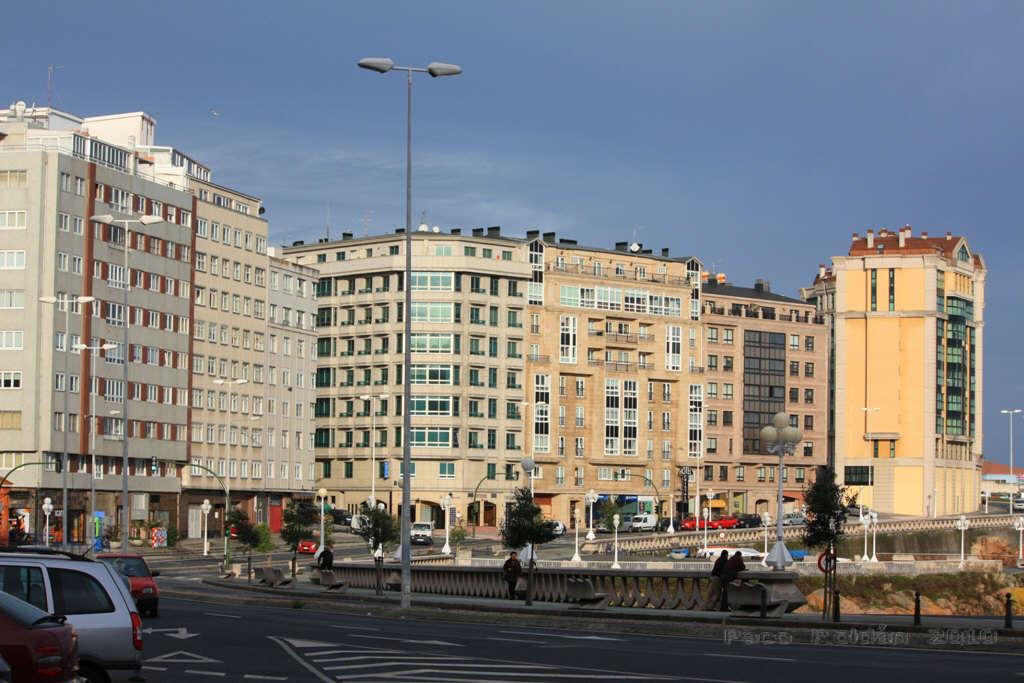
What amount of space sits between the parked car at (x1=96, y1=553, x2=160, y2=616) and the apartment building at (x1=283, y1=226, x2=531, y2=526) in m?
97.4

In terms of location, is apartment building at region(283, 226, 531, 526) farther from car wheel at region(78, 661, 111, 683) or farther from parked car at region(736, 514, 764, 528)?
car wheel at region(78, 661, 111, 683)

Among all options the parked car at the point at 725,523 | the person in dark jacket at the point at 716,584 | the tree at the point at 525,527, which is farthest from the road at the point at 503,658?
the parked car at the point at 725,523

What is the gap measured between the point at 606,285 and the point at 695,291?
12.0m

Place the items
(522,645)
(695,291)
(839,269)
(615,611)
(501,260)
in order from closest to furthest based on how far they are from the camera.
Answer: (522,645), (615,611), (501,260), (695,291), (839,269)

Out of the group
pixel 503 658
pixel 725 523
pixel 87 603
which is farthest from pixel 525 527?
pixel 725 523

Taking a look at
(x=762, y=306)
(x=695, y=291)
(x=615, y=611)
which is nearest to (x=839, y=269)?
(x=762, y=306)

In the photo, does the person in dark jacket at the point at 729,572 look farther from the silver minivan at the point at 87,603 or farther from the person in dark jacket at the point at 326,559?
the person in dark jacket at the point at 326,559

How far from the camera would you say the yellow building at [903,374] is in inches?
6727

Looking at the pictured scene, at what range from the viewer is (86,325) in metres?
110

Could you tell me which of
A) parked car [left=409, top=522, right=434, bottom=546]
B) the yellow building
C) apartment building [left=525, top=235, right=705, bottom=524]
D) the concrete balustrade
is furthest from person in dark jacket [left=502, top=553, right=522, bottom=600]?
the yellow building

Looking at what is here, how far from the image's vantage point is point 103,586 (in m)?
18.7

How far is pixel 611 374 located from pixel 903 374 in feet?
128

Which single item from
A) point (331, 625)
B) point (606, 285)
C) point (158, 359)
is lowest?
point (331, 625)

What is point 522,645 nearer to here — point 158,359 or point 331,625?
point 331,625
